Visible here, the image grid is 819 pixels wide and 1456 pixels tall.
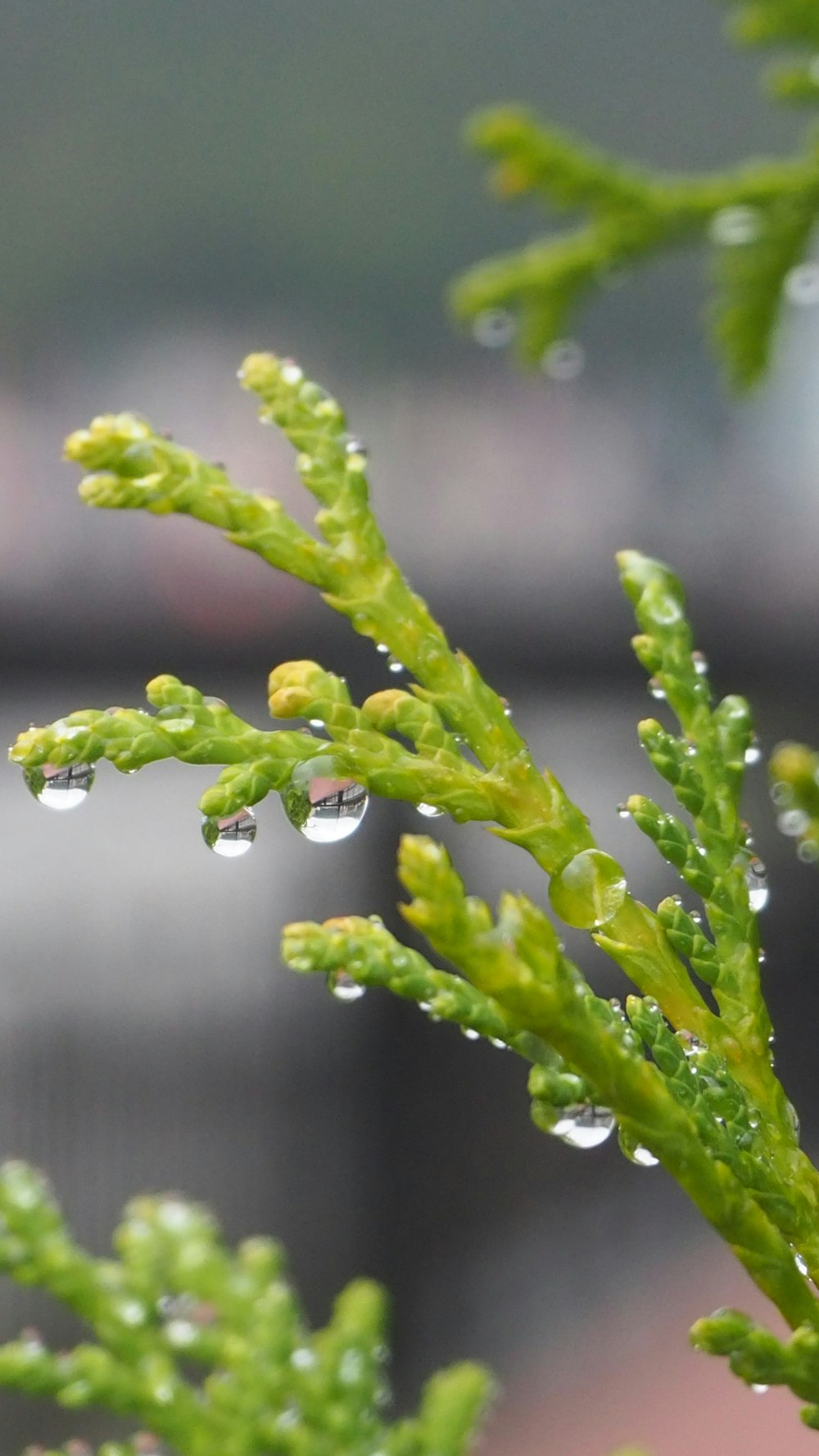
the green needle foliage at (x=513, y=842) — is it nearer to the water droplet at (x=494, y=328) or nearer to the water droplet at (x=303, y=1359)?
→ the water droplet at (x=303, y=1359)

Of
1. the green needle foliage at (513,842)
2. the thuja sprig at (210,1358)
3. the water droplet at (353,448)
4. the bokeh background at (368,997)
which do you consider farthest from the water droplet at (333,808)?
the bokeh background at (368,997)

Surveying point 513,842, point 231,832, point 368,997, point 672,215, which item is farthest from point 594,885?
point 368,997

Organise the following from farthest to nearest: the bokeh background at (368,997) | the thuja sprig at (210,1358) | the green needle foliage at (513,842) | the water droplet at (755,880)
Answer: the bokeh background at (368,997)
the thuja sprig at (210,1358)
the water droplet at (755,880)
the green needle foliage at (513,842)

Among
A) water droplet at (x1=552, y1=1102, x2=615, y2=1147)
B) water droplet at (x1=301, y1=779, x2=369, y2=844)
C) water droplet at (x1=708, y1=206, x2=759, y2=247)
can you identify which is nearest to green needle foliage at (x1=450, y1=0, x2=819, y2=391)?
water droplet at (x1=708, y1=206, x2=759, y2=247)

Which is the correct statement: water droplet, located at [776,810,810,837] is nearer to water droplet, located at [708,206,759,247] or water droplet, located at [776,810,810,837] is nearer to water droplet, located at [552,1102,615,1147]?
water droplet, located at [552,1102,615,1147]

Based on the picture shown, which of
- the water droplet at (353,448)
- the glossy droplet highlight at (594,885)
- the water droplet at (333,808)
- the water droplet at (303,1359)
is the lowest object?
the water droplet at (303,1359)

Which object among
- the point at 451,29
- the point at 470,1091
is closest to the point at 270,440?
the point at 470,1091

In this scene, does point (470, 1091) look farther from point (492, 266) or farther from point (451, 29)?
point (451, 29)
